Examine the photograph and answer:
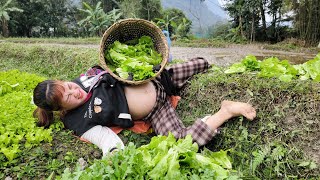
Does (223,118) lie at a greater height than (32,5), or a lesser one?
lesser

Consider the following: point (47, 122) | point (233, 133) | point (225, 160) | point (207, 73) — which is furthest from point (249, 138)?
point (47, 122)

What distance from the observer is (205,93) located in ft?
11.4

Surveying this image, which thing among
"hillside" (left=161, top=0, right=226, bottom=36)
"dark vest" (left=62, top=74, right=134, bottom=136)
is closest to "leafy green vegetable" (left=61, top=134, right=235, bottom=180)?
"dark vest" (left=62, top=74, right=134, bottom=136)

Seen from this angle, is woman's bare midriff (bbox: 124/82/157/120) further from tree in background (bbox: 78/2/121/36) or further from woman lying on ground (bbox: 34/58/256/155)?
tree in background (bbox: 78/2/121/36)

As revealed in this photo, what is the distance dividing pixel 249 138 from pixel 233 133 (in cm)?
16

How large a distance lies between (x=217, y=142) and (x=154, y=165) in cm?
122

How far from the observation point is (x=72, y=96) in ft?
9.82

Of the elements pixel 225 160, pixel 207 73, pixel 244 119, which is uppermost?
pixel 207 73

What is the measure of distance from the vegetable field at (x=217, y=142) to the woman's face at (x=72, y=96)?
0.34 m

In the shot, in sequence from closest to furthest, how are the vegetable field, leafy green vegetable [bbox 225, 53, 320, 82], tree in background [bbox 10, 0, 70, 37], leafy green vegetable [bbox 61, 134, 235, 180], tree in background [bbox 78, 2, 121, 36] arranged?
leafy green vegetable [bbox 61, 134, 235, 180]
the vegetable field
leafy green vegetable [bbox 225, 53, 320, 82]
tree in background [bbox 78, 2, 121, 36]
tree in background [bbox 10, 0, 70, 37]

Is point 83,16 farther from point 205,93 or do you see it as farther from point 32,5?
point 205,93

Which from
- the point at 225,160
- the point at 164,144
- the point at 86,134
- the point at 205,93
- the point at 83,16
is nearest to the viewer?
the point at 164,144

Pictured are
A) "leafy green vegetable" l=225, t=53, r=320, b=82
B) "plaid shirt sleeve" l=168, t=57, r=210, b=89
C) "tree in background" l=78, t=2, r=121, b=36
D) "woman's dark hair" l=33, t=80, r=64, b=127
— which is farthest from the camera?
"tree in background" l=78, t=2, r=121, b=36

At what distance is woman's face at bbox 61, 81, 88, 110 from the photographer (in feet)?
9.68
